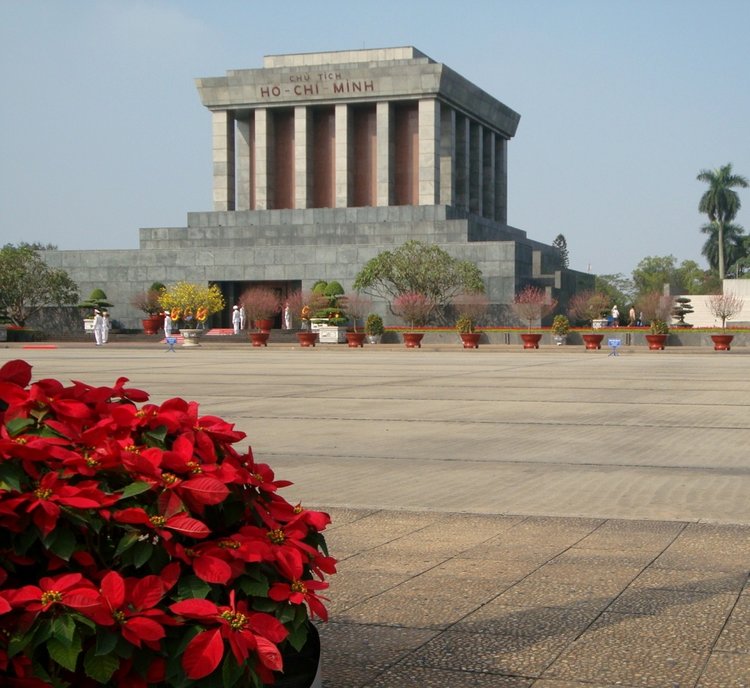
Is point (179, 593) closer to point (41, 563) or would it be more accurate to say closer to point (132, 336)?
point (41, 563)

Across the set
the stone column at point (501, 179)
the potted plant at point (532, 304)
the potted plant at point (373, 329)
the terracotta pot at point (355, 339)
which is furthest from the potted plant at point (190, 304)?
the stone column at point (501, 179)

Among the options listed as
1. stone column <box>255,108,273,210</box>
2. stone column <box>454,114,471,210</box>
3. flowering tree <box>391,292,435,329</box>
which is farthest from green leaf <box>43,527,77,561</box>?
stone column <box>454,114,471,210</box>

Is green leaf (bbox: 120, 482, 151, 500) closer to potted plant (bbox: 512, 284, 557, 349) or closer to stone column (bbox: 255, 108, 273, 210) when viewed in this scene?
potted plant (bbox: 512, 284, 557, 349)

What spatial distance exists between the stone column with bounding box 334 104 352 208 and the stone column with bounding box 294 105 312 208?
2.22m

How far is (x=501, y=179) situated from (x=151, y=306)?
34.7 m

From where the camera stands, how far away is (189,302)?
65812 mm

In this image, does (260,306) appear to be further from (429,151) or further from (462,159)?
(462,159)

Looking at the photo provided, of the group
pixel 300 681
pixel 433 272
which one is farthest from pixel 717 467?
pixel 433 272

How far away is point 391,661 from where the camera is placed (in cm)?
473

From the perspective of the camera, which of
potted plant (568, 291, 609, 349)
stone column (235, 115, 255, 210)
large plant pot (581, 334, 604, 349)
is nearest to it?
large plant pot (581, 334, 604, 349)

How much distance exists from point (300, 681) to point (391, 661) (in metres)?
1.08

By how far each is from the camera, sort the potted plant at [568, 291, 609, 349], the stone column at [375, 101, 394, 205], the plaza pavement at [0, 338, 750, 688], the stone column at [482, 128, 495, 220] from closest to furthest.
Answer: the plaza pavement at [0, 338, 750, 688], the potted plant at [568, 291, 609, 349], the stone column at [375, 101, 394, 205], the stone column at [482, 128, 495, 220]

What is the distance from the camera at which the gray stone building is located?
228 feet

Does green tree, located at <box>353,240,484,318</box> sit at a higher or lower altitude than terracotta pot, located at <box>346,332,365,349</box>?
higher
